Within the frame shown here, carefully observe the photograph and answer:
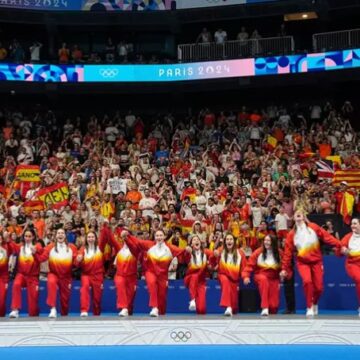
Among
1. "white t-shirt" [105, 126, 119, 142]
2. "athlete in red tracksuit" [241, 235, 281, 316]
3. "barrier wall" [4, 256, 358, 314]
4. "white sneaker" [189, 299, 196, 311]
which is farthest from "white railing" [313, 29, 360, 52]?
"white sneaker" [189, 299, 196, 311]

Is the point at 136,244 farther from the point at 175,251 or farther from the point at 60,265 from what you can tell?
the point at 60,265

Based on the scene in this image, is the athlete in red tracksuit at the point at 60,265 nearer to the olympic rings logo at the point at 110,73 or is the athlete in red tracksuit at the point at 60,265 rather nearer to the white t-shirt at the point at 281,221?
the white t-shirt at the point at 281,221

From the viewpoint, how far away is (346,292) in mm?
16312

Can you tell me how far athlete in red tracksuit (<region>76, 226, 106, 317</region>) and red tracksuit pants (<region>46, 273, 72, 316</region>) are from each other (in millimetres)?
317

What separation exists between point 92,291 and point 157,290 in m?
1.44

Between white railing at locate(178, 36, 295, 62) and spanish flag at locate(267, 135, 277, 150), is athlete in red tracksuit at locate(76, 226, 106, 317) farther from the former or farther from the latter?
white railing at locate(178, 36, 295, 62)

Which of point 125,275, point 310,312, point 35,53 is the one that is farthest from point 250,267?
point 35,53

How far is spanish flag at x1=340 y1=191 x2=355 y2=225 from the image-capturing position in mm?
18391

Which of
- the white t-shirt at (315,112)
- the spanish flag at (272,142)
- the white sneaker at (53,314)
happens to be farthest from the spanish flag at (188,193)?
the white t-shirt at (315,112)

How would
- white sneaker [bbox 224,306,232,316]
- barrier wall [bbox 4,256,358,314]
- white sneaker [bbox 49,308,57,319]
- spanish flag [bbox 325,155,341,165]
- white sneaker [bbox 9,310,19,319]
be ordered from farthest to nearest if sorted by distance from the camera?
1. spanish flag [bbox 325,155,341,165]
2. barrier wall [bbox 4,256,358,314]
3. white sneaker [bbox 9,310,19,319]
4. white sneaker [bbox 49,308,57,319]
5. white sneaker [bbox 224,306,232,316]

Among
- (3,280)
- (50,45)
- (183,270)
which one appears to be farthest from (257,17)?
(3,280)

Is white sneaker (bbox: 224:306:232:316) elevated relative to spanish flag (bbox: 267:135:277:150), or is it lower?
lower

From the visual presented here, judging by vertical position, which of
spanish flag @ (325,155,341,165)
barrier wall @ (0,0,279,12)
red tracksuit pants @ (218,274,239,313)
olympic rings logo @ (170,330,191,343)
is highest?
barrier wall @ (0,0,279,12)

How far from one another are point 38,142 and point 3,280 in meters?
12.3
